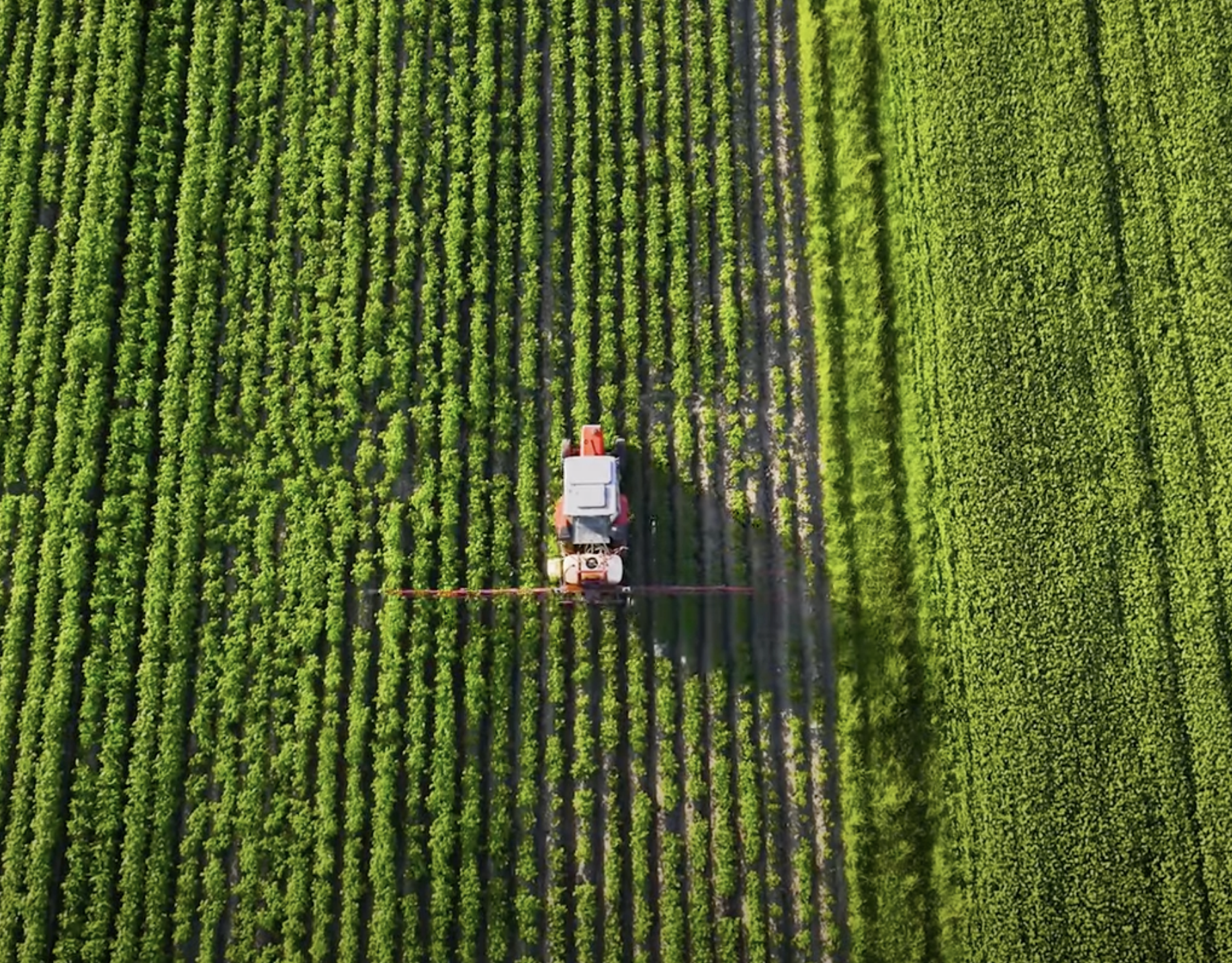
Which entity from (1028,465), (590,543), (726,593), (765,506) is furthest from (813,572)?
(1028,465)

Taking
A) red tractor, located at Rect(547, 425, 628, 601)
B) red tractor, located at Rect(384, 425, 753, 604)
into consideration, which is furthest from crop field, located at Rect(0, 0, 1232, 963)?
red tractor, located at Rect(547, 425, 628, 601)

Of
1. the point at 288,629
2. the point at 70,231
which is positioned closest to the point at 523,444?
the point at 288,629

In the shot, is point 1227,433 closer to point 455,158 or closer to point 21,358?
point 455,158

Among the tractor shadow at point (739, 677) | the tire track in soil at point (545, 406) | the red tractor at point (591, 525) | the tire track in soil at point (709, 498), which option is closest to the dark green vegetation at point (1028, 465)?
the tractor shadow at point (739, 677)

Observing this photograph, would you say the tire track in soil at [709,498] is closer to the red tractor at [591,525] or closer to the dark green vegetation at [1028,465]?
the red tractor at [591,525]

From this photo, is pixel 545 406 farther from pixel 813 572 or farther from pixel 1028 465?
pixel 1028 465

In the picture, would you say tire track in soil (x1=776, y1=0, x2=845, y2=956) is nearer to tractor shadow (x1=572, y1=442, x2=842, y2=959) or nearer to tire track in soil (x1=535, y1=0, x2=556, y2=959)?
tractor shadow (x1=572, y1=442, x2=842, y2=959)
